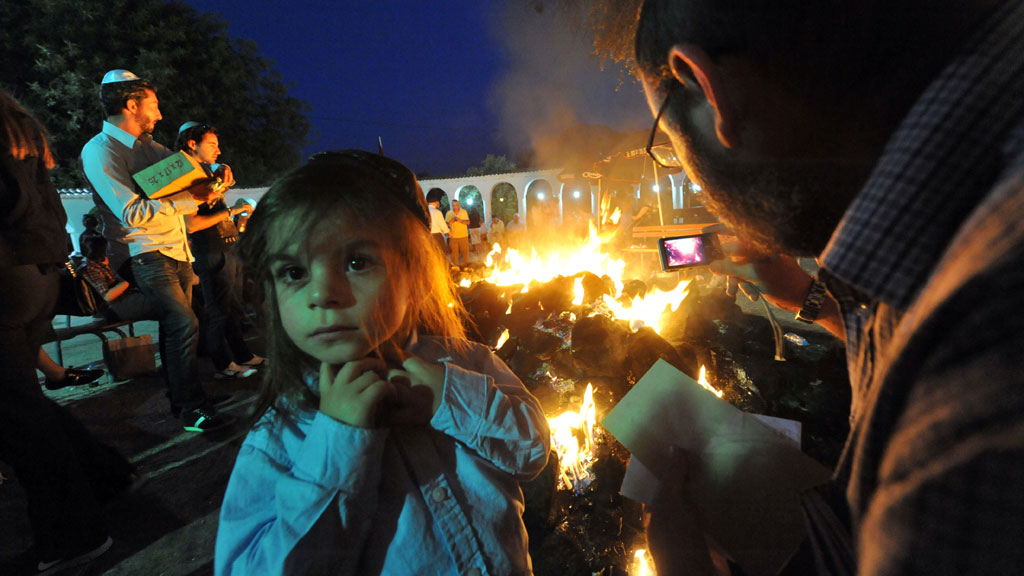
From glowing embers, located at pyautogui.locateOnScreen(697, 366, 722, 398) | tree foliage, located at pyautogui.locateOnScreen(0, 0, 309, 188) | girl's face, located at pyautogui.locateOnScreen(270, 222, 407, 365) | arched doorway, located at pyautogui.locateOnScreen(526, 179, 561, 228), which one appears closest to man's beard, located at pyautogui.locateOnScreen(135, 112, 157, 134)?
girl's face, located at pyautogui.locateOnScreen(270, 222, 407, 365)

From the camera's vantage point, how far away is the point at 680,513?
1.17 m

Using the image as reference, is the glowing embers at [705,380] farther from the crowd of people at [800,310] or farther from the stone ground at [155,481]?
the stone ground at [155,481]

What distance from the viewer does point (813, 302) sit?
6.27ft

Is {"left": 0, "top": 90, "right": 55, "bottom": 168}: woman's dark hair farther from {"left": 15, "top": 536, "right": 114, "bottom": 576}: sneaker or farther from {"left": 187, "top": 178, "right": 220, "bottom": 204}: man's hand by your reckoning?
{"left": 15, "top": 536, "right": 114, "bottom": 576}: sneaker

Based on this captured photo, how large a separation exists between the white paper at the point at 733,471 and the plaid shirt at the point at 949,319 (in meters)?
0.38

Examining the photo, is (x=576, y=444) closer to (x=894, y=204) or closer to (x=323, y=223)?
(x=323, y=223)

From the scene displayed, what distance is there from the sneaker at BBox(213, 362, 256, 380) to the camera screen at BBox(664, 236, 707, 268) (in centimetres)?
531

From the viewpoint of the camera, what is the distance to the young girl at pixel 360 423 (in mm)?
1062


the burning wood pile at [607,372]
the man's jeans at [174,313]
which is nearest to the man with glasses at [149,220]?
the man's jeans at [174,313]

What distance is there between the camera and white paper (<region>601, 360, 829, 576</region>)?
1113mm

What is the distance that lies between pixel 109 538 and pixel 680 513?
3515 mm

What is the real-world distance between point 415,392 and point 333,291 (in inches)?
15.3

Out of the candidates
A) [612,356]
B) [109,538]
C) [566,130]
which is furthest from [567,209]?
[109,538]

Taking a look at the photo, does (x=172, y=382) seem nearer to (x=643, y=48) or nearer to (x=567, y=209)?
(x=643, y=48)
